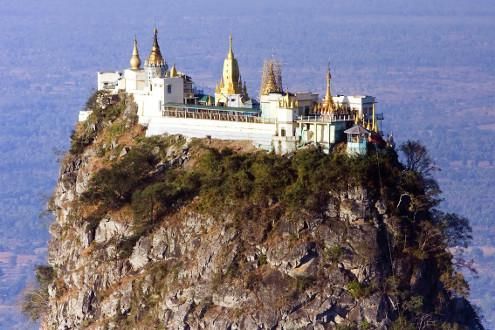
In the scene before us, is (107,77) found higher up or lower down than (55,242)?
higher up

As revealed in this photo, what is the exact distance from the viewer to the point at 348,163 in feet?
203

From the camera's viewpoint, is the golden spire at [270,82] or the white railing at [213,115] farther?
the golden spire at [270,82]

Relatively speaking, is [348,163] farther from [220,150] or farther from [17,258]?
[17,258]

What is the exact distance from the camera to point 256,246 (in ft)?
201

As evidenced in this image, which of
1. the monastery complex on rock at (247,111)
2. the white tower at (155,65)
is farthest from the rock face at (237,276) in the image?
the white tower at (155,65)

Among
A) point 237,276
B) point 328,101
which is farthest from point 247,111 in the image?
point 237,276

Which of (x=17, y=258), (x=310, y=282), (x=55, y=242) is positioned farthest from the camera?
(x=17, y=258)

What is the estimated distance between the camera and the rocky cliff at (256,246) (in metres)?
60.2

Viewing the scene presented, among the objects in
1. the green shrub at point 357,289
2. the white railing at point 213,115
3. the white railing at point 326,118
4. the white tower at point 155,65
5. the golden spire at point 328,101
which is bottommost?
the green shrub at point 357,289

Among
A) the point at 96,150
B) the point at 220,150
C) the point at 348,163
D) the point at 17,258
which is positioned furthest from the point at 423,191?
the point at 17,258

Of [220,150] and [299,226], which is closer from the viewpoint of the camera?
[299,226]

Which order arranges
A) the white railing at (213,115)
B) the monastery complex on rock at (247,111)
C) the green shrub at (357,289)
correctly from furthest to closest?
1. the white railing at (213,115)
2. the monastery complex on rock at (247,111)
3. the green shrub at (357,289)

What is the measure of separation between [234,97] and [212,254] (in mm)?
10364

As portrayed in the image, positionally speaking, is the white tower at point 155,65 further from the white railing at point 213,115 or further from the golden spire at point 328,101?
the golden spire at point 328,101
